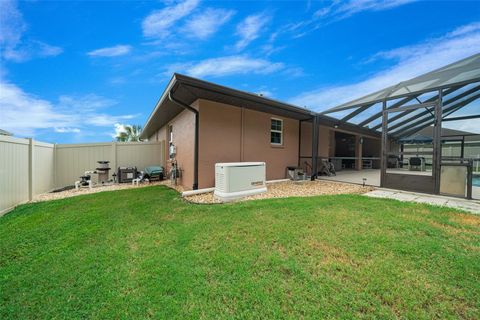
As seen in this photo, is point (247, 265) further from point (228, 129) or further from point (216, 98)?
point (216, 98)

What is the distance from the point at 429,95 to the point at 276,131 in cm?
475

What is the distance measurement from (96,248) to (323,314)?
291 cm

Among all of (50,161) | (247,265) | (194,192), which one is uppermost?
(50,161)

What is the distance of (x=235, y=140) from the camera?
668cm

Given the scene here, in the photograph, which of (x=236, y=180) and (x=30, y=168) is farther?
(x=30, y=168)

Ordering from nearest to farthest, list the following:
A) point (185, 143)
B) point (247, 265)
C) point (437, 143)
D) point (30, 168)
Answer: point (247, 265)
point (437, 143)
point (30, 168)
point (185, 143)

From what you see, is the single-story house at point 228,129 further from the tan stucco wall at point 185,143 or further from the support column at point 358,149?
the support column at point 358,149

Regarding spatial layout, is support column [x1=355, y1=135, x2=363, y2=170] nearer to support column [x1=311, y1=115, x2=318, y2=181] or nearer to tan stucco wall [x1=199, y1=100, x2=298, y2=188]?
support column [x1=311, y1=115, x2=318, y2=181]

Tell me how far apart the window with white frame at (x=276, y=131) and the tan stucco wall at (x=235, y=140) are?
0.62 feet

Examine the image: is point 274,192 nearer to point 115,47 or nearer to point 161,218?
point 161,218

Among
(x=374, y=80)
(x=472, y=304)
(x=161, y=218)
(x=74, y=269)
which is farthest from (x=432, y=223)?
(x=374, y=80)

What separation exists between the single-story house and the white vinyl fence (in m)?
2.61

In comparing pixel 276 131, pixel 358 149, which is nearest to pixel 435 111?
pixel 276 131

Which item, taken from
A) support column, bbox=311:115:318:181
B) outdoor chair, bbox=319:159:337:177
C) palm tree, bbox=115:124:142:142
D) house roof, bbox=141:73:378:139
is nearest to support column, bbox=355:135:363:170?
outdoor chair, bbox=319:159:337:177
